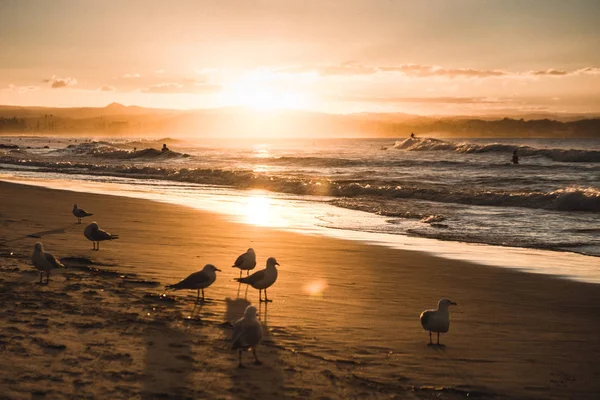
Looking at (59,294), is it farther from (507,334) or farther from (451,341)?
(507,334)

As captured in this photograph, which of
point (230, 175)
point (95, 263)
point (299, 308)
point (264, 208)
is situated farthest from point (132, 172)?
point (299, 308)

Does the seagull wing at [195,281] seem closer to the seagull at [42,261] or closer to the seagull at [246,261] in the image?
the seagull at [246,261]

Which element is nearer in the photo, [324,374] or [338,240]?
[324,374]

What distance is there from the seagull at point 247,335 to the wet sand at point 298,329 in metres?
0.23

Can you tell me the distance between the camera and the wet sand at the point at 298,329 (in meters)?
6.29

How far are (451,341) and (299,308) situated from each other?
2329 mm

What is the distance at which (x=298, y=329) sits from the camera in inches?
324

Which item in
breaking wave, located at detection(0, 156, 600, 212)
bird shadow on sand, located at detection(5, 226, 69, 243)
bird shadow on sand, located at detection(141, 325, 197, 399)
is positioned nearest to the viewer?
bird shadow on sand, located at detection(141, 325, 197, 399)

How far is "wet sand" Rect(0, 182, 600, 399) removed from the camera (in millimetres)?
6285

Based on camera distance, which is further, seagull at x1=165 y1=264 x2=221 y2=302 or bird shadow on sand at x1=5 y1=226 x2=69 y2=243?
bird shadow on sand at x1=5 y1=226 x2=69 y2=243

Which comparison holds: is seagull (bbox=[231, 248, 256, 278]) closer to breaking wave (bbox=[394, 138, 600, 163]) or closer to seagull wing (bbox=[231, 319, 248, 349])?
seagull wing (bbox=[231, 319, 248, 349])

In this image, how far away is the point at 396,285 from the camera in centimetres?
1133

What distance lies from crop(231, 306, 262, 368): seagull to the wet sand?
0.23 metres

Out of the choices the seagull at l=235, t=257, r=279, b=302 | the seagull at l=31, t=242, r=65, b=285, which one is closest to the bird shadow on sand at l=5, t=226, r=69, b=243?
the seagull at l=31, t=242, r=65, b=285
